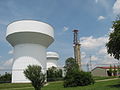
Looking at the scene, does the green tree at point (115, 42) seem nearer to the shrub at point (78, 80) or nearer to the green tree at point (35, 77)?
the shrub at point (78, 80)

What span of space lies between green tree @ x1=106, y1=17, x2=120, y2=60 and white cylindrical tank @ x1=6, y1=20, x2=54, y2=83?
52.5ft

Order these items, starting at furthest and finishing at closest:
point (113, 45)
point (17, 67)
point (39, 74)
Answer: point (17, 67)
point (113, 45)
point (39, 74)

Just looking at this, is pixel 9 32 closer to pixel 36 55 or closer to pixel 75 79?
pixel 36 55

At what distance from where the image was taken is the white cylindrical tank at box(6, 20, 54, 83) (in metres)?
31.9

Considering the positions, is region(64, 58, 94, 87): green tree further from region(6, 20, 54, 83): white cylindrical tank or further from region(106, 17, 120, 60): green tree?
region(6, 20, 54, 83): white cylindrical tank

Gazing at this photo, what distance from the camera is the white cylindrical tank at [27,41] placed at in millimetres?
31922

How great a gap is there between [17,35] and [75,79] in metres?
15.1

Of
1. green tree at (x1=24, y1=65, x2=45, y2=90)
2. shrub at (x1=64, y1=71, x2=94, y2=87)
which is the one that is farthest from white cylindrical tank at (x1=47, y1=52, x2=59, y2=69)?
green tree at (x1=24, y1=65, x2=45, y2=90)

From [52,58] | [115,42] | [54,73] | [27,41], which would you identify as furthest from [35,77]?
[52,58]

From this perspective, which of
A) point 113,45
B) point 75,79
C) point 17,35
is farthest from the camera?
point 17,35

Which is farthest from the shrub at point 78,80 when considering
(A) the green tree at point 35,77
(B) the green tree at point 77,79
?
(A) the green tree at point 35,77

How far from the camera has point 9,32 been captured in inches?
1298

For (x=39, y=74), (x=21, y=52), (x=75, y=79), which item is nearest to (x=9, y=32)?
(x=21, y=52)

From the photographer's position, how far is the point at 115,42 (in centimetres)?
1848
